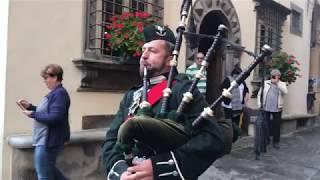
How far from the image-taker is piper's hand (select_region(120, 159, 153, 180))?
1.81 meters

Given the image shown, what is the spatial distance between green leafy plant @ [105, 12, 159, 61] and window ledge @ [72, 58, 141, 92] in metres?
0.30

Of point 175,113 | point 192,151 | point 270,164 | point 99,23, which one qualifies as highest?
point 99,23

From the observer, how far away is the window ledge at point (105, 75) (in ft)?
17.2

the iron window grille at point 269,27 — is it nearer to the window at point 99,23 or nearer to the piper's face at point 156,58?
the window at point 99,23

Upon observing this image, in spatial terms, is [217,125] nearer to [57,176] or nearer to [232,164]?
[57,176]

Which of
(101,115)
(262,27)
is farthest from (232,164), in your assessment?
(262,27)

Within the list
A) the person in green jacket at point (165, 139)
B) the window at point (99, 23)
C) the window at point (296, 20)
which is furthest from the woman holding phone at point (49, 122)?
the window at point (296, 20)

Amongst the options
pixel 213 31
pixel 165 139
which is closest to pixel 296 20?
pixel 213 31

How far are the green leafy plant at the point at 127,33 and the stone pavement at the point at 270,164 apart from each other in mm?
1995

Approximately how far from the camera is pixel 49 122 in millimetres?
4086

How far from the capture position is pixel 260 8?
925 centimetres

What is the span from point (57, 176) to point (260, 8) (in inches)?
260

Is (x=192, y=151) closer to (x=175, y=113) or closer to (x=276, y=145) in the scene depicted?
(x=175, y=113)

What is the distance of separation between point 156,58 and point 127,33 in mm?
3214
